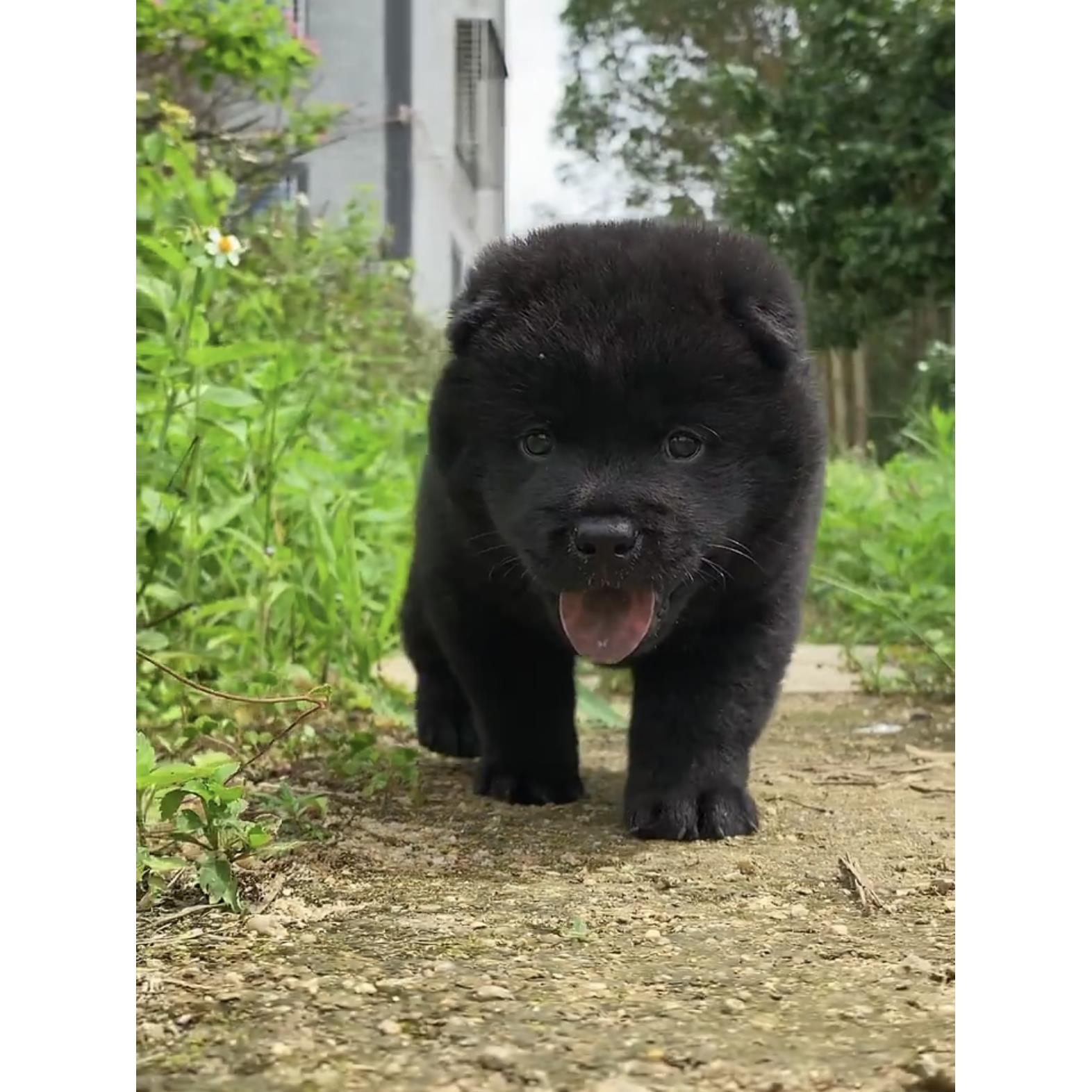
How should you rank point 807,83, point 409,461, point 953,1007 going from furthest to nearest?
point 409,461, point 807,83, point 953,1007

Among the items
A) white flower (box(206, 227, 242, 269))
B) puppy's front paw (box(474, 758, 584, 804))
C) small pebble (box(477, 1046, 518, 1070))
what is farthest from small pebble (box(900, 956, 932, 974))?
white flower (box(206, 227, 242, 269))

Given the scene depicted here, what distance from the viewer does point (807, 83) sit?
281cm

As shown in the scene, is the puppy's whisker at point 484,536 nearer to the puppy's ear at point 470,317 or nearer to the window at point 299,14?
the puppy's ear at point 470,317

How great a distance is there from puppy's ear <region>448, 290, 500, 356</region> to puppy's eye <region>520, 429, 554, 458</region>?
0.21 m

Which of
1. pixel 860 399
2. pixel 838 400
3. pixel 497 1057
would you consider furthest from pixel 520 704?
pixel 860 399

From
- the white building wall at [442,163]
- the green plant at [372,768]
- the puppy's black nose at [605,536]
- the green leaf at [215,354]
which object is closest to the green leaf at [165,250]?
the green leaf at [215,354]

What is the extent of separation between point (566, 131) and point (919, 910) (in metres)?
1.30

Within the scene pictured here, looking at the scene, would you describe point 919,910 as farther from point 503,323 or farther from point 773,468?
point 503,323

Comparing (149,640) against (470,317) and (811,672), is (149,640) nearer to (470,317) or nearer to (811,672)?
(470,317)

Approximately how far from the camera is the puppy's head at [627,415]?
1.61m

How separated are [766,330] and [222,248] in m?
1.50

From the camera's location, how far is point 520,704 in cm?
207

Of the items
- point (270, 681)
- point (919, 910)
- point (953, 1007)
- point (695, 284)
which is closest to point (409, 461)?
point (270, 681)

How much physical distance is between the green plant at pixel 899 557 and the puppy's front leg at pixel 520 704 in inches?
47.8
